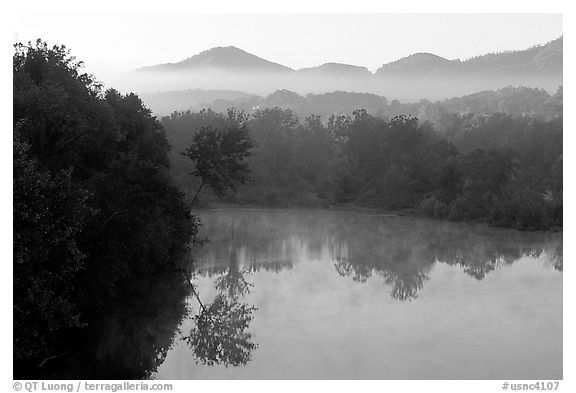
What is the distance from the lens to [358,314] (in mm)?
22734

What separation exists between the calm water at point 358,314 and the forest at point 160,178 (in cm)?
183

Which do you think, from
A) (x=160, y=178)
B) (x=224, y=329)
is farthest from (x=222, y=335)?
(x=160, y=178)

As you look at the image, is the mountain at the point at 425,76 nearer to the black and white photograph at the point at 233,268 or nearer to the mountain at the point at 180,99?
the mountain at the point at 180,99

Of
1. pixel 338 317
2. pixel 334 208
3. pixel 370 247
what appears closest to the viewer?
pixel 338 317

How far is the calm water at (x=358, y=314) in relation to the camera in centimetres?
1738

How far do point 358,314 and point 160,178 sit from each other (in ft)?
29.0

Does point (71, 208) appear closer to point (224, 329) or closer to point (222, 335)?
point (222, 335)

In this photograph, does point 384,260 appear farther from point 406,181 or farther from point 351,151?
point 351,151

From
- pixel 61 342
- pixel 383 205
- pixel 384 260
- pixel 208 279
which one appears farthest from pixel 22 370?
pixel 383 205

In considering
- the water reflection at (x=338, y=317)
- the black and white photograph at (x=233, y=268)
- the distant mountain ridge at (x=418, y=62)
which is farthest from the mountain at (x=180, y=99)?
the water reflection at (x=338, y=317)

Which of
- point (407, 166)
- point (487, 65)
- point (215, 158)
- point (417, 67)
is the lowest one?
point (407, 166)

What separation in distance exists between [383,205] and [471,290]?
3887 centimetres

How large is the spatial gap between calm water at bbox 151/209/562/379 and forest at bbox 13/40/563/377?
183 cm

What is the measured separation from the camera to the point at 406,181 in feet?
216
